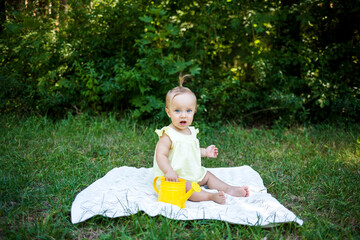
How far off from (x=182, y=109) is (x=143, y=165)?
1024 mm

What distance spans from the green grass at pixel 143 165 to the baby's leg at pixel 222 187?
0.29 metres

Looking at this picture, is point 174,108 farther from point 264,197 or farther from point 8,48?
point 8,48

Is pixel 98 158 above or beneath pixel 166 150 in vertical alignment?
beneath

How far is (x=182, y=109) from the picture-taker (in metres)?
2.43

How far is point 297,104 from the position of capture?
4.52 meters

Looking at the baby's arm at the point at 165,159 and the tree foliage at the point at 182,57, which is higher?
the tree foliage at the point at 182,57

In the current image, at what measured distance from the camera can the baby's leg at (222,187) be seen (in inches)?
98.7

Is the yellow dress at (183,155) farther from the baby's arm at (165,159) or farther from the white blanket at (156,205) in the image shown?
the white blanket at (156,205)

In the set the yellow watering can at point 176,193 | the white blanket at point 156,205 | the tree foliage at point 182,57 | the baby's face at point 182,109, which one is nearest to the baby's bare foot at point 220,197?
the white blanket at point 156,205

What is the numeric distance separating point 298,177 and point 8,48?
4216 mm

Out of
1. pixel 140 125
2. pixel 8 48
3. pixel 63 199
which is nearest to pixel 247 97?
pixel 140 125

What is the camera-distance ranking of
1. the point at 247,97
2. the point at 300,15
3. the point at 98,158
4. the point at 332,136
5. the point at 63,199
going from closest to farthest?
the point at 63,199 < the point at 98,158 < the point at 332,136 < the point at 300,15 < the point at 247,97

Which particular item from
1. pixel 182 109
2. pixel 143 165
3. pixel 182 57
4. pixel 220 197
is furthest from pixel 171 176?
pixel 182 57

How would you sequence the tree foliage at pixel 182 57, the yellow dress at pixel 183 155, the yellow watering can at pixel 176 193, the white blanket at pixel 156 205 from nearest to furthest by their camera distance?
the white blanket at pixel 156 205 → the yellow watering can at pixel 176 193 → the yellow dress at pixel 183 155 → the tree foliage at pixel 182 57
